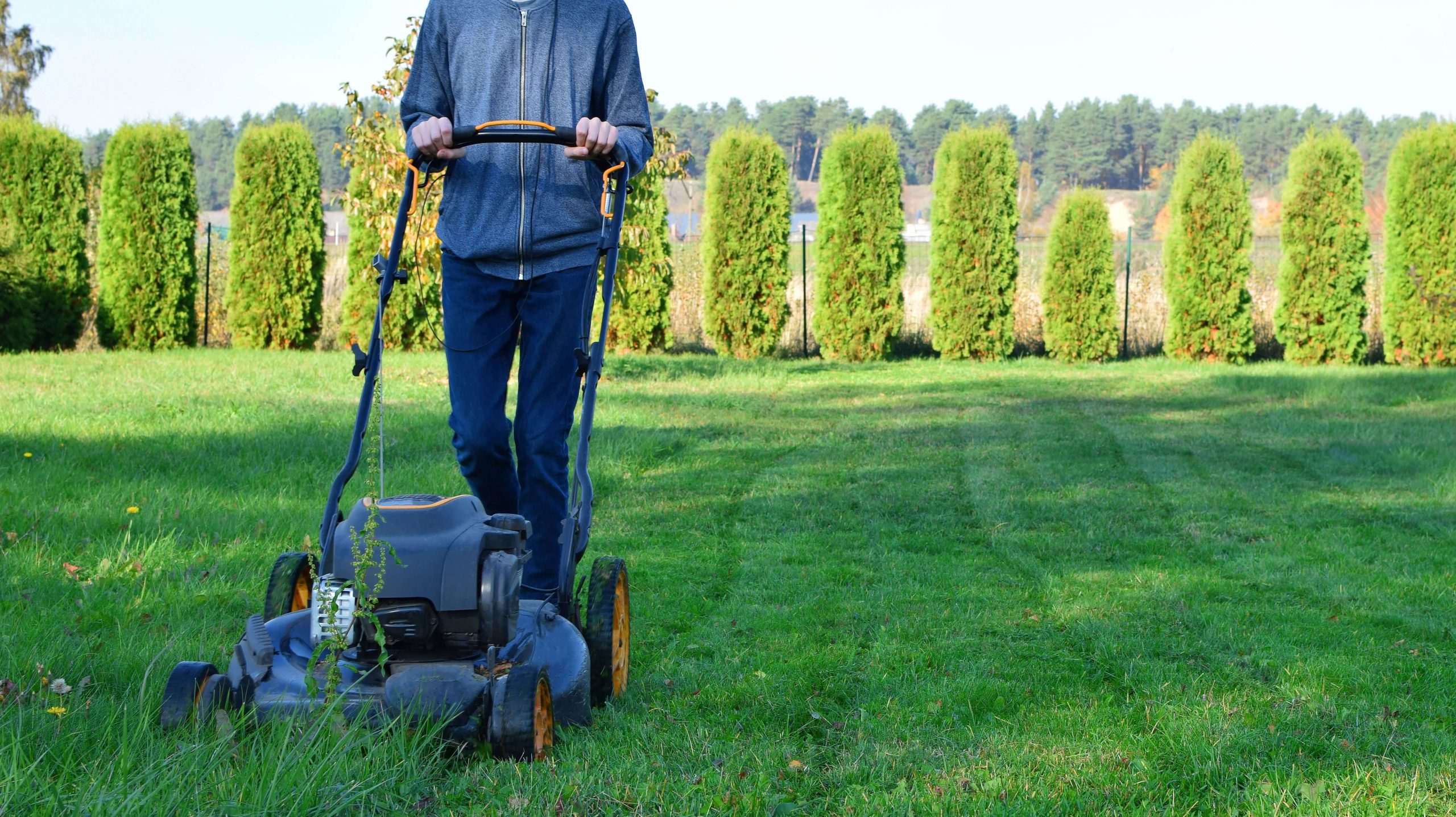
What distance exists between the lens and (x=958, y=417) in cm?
996

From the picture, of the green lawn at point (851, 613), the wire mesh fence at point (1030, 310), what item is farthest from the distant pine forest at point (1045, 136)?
the green lawn at point (851, 613)

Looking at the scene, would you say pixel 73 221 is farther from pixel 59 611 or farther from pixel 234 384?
pixel 59 611

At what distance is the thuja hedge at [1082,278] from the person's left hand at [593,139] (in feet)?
45.3

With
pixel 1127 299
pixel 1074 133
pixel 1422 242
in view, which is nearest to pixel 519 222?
pixel 1422 242

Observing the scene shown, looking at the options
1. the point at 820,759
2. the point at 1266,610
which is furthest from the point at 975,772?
the point at 1266,610

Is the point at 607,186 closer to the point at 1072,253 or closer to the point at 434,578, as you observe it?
the point at 434,578

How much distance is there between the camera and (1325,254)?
50.4 ft

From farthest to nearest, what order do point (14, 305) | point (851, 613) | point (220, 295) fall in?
1. point (220, 295)
2. point (14, 305)
3. point (851, 613)

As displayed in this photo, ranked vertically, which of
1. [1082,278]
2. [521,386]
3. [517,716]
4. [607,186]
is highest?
[1082,278]

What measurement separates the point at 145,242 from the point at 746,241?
7594 millimetres

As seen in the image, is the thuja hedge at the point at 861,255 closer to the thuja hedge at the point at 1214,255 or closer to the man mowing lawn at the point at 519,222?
the thuja hedge at the point at 1214,255

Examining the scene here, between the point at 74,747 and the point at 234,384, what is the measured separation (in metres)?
8.67

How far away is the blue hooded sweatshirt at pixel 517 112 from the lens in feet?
10.6

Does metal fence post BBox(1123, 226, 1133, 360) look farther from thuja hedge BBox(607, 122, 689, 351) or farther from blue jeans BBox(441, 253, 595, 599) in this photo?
blue jeans BBox(441, 253, 595, 599)
